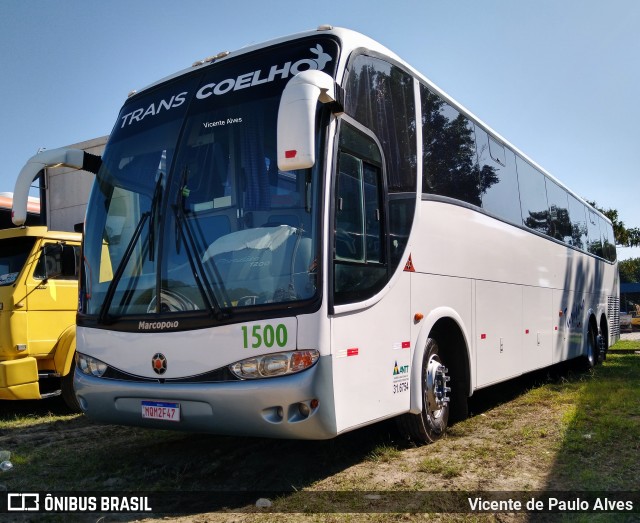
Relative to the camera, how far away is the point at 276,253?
4602 millimetres

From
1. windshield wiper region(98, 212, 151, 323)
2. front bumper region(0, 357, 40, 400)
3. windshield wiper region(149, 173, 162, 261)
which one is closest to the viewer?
windshield wiper region(149, 173, 162, 261)

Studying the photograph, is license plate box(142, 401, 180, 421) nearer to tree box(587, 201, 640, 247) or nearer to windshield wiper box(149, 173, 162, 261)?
windshield wiper box(149, 173, 162, 261)

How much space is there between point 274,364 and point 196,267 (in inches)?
38.0

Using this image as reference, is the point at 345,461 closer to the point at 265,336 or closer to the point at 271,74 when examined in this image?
the point at 265,336

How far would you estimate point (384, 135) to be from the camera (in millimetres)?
5629

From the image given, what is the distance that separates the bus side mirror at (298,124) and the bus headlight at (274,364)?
128 centimetres

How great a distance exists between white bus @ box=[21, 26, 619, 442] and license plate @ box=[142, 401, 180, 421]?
0.06 feet

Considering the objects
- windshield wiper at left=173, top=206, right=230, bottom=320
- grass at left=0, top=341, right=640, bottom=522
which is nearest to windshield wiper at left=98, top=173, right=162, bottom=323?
windshield wiper at left=173, top=206, right=230, bottom=320

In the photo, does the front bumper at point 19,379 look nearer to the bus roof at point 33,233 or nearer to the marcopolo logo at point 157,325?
the bus roof at point 33,233

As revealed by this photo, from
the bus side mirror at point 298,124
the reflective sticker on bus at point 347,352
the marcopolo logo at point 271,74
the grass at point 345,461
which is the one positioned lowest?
the grass at point 345,461

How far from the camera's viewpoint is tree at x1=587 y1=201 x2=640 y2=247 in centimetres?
4772

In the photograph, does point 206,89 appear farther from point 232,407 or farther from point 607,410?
point 607,410

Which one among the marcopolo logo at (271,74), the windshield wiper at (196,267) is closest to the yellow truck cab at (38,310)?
the windshield wiper at (196,267)

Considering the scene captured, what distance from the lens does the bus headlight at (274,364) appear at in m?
4.39
